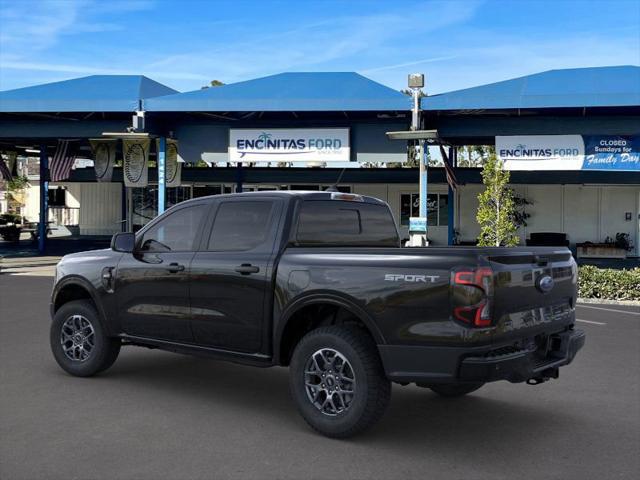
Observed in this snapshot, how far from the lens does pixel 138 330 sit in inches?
253

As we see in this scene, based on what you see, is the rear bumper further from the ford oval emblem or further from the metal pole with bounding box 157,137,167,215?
the metal pole with bounding box 157,137,167,215

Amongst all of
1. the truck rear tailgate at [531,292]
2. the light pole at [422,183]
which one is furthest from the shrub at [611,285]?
the truck rear tailgate at [531,292]

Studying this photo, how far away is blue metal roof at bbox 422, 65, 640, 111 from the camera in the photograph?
62.1ft

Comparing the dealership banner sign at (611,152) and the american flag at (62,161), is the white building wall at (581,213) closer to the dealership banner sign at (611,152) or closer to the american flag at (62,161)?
the dealership banner sign at (611,152)

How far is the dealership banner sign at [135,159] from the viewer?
23453mm

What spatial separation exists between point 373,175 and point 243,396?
2432cm

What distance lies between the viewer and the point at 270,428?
5.27 meters

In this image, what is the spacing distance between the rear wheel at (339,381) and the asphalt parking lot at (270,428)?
0.58 ft

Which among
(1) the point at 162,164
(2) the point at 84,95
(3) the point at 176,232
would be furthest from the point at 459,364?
(2) the point at 84,95

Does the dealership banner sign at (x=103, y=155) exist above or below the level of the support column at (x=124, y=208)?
above

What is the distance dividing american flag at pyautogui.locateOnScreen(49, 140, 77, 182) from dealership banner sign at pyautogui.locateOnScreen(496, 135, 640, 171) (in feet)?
56.8

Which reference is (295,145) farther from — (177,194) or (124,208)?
(124,208)

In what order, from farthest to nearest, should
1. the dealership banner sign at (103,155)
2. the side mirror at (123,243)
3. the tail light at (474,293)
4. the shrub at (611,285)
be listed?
1. the dealership banner sign at (103,155)
2. the shrub at (611,285)
3. the side mirror at (123,243)
4. the tail light at (474,293)

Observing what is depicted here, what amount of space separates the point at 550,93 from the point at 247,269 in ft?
53.6
